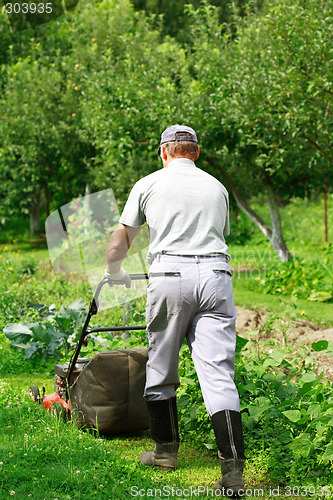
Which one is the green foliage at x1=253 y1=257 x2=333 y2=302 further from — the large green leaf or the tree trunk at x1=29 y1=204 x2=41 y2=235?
the tree trunk at x1=29 y1=204 x2=41 y2=235

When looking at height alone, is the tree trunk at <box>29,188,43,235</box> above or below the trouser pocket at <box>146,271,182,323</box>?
below

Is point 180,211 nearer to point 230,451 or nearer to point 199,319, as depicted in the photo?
point 199,319

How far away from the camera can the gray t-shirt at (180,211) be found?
333 centimetres

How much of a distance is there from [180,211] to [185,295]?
46 centimetres

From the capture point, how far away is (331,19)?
794 cm

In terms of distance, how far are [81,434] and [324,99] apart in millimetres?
5411

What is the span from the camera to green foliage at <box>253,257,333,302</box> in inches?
351

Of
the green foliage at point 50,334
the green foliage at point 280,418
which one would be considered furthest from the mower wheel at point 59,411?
the green foliage at point 50,334

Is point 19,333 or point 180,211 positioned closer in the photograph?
point 180,211

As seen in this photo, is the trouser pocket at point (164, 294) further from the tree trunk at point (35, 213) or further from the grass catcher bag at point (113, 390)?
the tree trunk at point (35, 213)

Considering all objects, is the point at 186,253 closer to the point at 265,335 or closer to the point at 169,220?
the point at 169,220

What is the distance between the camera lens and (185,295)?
3.26 m

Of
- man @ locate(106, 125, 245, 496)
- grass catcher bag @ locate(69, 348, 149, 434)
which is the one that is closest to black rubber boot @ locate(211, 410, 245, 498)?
man @ locate(106, 125, 245, 496)

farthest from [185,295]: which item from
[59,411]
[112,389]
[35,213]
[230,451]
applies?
[35,213]
